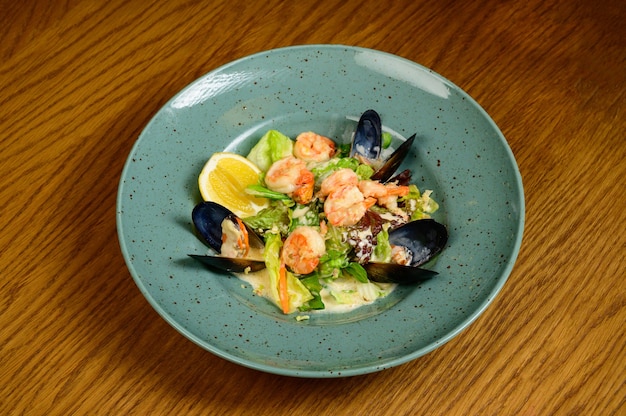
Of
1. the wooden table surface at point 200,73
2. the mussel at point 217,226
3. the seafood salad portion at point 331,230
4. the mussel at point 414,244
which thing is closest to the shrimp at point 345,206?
the seafood salad portion at point 331,230

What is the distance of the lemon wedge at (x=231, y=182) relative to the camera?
2016mm

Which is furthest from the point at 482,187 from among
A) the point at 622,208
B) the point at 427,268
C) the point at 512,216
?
the point at 622,208

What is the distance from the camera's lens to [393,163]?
2061 millimetres

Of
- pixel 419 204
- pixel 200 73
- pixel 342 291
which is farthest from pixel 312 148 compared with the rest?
pixel 200 73

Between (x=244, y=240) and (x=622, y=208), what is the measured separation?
1.22 meters

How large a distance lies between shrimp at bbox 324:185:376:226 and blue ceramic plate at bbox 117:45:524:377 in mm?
246

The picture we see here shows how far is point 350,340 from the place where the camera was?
1.67 metres

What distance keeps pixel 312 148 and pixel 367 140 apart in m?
0.18

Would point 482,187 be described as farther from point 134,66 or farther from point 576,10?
point 134,66

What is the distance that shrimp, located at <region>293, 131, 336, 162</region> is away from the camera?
212 cm

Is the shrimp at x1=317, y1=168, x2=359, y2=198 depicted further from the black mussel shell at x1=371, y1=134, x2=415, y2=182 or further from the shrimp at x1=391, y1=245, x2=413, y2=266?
the shrimp at x1=391, y1=245, x2=413, y2=266

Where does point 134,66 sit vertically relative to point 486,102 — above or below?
above

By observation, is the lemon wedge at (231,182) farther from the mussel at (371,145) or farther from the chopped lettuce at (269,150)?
the mussel at (371,145)

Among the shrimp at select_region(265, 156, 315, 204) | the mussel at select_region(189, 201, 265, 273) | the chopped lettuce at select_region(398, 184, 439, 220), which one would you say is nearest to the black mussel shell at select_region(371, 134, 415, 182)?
the chopped lettuce at select_region(398, 184, 439, 220)
